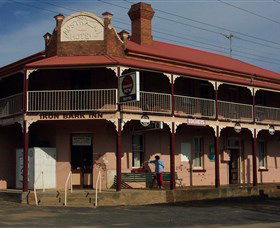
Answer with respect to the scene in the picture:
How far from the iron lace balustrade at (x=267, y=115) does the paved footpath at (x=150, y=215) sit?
8506mm

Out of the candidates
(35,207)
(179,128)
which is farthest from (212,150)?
(35,207)

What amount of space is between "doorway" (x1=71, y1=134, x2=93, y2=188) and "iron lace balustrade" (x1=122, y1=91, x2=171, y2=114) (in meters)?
2.63

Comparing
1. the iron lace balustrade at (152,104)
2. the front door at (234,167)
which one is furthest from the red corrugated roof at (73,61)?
the front door at (234,167)

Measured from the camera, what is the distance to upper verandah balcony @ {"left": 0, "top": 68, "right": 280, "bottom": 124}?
2198cm

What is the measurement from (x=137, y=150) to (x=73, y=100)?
4568mm

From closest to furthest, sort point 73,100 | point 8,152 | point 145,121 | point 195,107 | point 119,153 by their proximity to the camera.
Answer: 1. point 119,153
2. point 145,121
3. point 73,100
4. point 195,107
5. point 8,152

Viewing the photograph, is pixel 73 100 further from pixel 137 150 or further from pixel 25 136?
pixel 137 150

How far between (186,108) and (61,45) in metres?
7.01

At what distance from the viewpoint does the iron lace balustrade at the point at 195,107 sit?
24.6 m

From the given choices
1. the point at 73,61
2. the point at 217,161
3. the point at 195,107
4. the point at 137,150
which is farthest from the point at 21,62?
the point at 217,161

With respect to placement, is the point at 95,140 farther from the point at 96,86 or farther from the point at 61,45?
the point at 61,45

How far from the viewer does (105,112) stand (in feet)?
69.1

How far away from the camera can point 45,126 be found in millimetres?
23797

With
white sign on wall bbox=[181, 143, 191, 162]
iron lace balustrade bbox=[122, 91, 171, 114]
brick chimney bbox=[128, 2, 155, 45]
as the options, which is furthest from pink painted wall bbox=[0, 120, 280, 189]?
brick chimney bbox=[128, 2, 155, 45]
